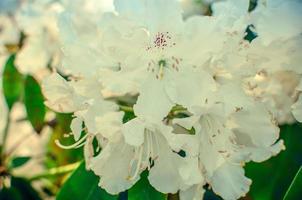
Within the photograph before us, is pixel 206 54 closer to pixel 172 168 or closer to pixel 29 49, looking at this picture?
pixel 172 168

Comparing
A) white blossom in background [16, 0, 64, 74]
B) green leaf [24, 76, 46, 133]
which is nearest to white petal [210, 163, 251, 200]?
green leaf [24, 76, 46, 133]

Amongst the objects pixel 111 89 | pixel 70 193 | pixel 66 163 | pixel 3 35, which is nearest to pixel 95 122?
pixel 111 89

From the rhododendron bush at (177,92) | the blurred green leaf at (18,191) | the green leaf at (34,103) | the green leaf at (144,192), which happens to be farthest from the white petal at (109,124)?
the blurred green leaf at (18,191)

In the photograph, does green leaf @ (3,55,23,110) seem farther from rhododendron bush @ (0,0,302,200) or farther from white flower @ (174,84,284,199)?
white flower @ (174,84,284,199)

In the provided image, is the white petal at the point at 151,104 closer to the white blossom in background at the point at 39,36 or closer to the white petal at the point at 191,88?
the white petal at the point at 191,88

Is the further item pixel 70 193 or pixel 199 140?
pixel 70 193

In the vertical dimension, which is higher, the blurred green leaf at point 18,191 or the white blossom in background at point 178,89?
the white blossom in background at point 178,89

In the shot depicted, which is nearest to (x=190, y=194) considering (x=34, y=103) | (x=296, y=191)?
(x=296, y=191)
